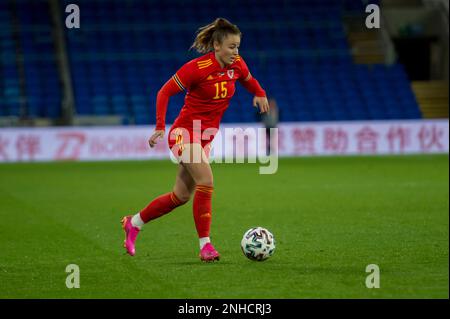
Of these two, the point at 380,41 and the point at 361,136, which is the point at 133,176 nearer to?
the point at 361,136

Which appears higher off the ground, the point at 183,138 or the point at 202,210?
the point at 183,138

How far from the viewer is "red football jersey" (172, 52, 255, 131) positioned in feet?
26.7

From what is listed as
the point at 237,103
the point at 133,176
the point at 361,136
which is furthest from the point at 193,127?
the point at 237,103

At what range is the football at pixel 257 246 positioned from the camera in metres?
7.96

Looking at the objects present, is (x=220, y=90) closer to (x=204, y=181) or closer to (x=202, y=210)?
(x=204, y=181)

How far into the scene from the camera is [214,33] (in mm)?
8172

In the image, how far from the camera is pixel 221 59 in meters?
8.17

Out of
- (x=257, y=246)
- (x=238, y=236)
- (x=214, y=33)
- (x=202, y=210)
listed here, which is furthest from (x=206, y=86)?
(x=238, y=236)

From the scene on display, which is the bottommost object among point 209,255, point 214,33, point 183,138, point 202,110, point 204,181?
point 209,255

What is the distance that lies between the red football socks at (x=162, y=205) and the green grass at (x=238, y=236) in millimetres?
400

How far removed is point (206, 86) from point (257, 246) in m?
1.56

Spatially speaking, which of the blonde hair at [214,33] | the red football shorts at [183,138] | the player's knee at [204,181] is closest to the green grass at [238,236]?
the player's knee at [204,181]

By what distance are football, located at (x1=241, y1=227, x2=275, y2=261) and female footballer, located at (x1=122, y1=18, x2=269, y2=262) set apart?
1.00 ft
